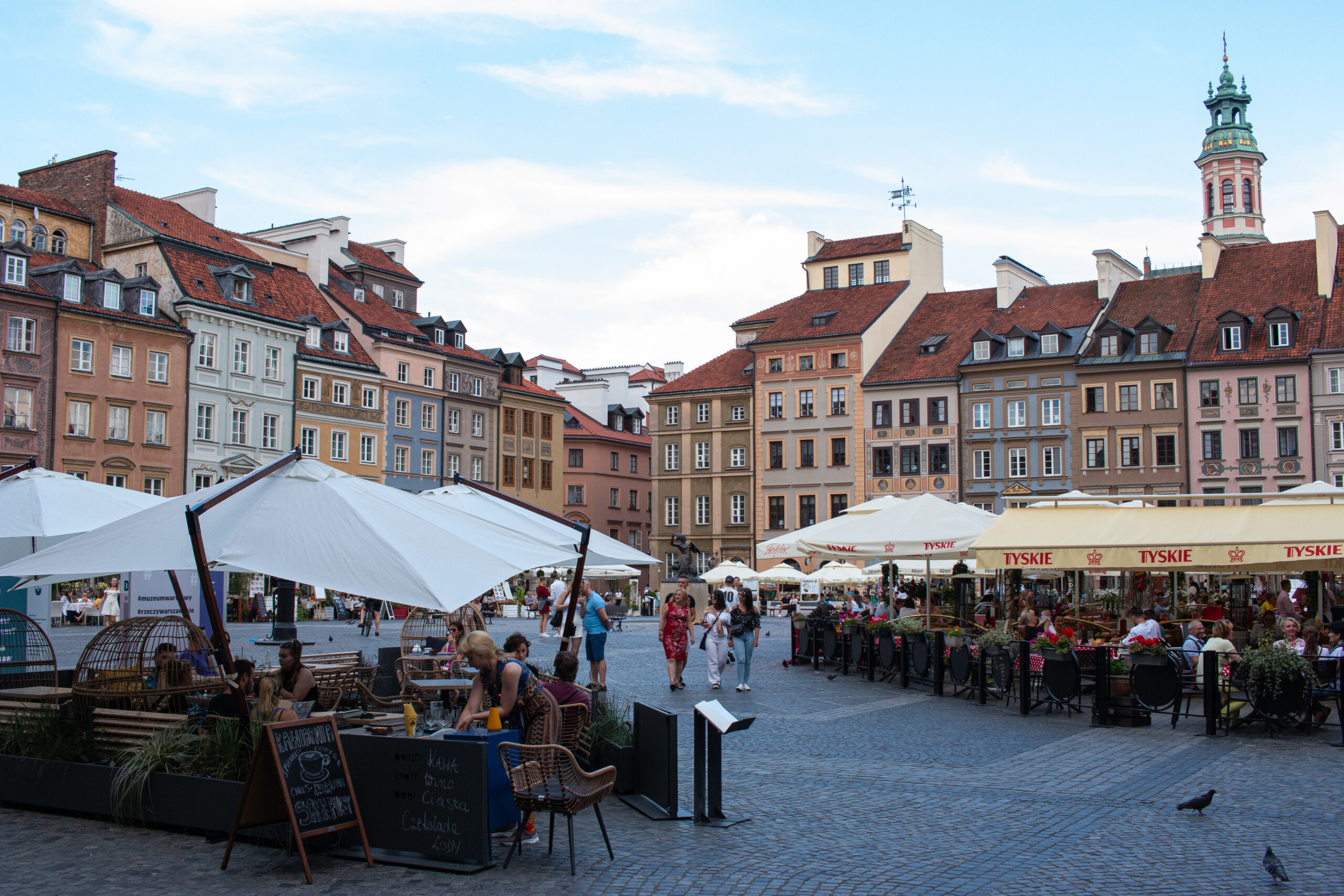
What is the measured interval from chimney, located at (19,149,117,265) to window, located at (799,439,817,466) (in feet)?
110

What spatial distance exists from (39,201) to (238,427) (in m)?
11.5

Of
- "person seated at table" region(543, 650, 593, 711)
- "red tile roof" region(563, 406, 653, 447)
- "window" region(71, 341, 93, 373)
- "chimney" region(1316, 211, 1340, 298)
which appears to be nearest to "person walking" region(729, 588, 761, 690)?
"person seated at table" region(543, 650, 593, 711)

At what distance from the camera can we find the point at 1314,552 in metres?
16.8

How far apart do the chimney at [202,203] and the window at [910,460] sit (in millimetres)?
34570

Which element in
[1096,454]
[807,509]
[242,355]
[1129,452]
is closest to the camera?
[242,355]

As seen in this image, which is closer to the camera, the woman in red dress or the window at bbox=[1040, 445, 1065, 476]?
the woman in red dress

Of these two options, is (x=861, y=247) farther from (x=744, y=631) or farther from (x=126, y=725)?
(x=126, y=725)

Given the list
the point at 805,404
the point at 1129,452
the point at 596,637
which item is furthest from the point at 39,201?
the point at 1129,452

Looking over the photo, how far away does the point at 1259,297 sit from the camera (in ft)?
178

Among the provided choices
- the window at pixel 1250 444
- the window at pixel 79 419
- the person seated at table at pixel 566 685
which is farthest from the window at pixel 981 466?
the person seated at table at pixel 566 685

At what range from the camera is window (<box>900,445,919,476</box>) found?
60.2 m

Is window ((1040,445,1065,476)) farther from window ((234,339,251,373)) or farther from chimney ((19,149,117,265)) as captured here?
chimney ((19,149,117,265))

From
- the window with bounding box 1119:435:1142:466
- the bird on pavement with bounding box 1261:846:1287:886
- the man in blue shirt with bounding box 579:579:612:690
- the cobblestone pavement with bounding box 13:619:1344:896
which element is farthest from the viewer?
the window with bounding box 1119:435:1142:466

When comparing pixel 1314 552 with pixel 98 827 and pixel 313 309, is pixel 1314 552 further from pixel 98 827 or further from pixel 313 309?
pixel 313 309
